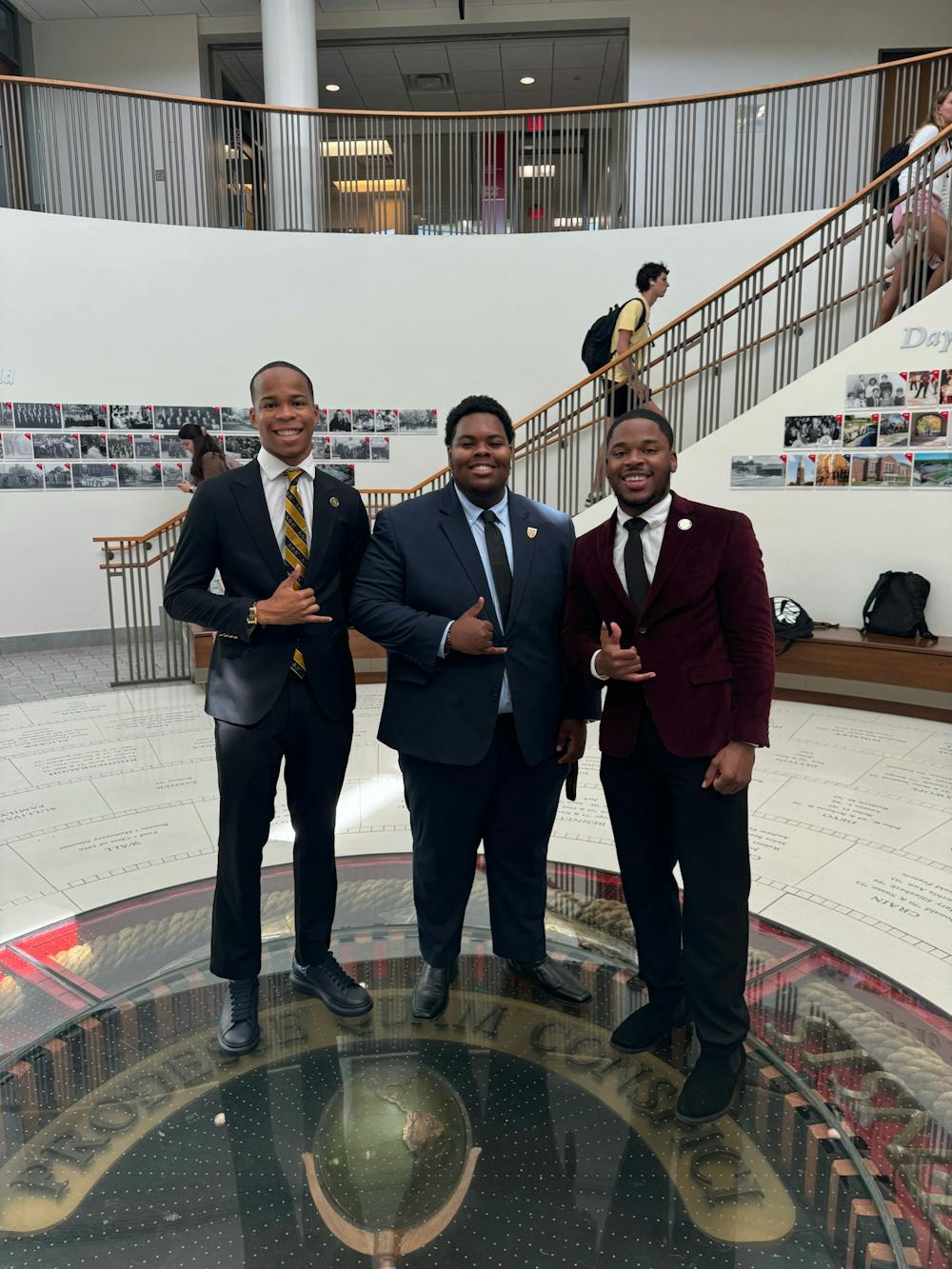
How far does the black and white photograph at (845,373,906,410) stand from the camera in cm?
640

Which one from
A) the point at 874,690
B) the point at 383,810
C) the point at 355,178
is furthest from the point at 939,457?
the point at 355,178

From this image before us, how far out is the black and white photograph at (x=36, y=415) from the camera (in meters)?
8.73

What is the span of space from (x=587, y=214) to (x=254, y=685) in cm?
932

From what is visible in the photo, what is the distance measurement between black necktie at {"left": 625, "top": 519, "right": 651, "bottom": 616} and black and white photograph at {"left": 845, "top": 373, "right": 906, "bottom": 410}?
202 inches

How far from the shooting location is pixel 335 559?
2.44 meters

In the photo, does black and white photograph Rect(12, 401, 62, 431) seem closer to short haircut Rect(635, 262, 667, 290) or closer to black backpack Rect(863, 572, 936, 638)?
short haircut Rect(635, 262, 667, 290)

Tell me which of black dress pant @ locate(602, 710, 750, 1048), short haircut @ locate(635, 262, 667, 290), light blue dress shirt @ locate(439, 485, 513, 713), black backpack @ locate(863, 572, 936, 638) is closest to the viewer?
black dress pant @ locate(602, 710, 750, 1048)

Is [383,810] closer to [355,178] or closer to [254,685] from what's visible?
[254,685]

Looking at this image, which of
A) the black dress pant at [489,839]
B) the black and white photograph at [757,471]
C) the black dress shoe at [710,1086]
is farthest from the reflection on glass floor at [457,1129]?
the black and white photograph at [757,471]

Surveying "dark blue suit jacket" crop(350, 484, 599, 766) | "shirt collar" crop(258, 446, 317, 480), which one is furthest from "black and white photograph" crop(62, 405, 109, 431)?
"dark blue suit jacket" crop(350, 484, 599, 766)

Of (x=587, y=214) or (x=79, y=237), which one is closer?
(x=79, y=237)

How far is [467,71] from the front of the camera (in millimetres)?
13133

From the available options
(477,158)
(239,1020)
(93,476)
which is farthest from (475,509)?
(477,158)

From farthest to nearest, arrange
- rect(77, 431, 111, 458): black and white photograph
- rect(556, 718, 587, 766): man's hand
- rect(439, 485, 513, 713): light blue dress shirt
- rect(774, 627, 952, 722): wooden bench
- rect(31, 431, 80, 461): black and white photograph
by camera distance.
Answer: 1. rect(77, 431, 111, 458): black and white photograph
2. rect(31, 431, 80, 461): black and white photograph
3. rect(774, 627, 952, 722): wooden bench
4. rect(556, 718, 587, 766): man's hand
5. rect(439, 485, 513, 713): light blue dress shirt
